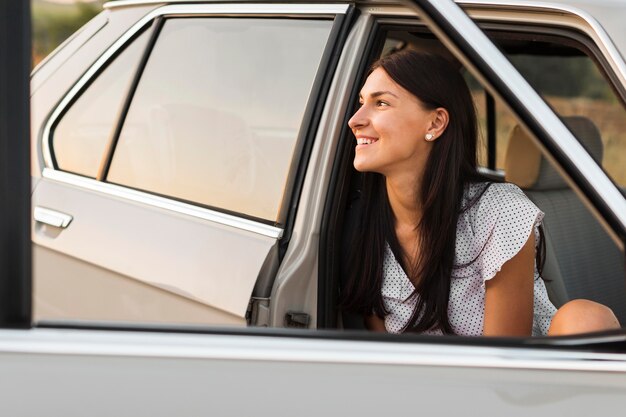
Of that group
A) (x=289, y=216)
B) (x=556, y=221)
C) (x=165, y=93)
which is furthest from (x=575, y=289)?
(x=165, y=93)

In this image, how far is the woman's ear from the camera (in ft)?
8.56

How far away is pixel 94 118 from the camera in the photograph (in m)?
2.96

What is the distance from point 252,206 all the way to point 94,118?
663 millimetres

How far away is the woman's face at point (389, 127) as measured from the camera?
98.8 inches

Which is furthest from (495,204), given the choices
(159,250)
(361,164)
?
(159,250)

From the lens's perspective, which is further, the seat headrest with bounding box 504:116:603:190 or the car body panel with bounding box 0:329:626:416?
the seat headrest with bounding box 504:116:603:190

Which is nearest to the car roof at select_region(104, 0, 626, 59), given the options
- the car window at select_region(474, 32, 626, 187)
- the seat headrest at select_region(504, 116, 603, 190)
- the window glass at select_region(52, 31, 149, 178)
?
the window glass at select_region(52, 31, 149, 178)

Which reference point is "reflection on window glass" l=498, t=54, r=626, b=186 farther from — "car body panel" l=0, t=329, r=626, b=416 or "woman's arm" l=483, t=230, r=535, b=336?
"car body panel" l=0, t=329, r=626, b=416

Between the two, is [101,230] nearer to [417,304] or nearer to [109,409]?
[417,304]

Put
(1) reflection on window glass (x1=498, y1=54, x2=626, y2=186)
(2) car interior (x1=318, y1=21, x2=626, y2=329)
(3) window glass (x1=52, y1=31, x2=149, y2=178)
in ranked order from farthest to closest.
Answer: (1) reflection on window glass (x1=498, y1=54, x2=626, y2=186) < (3) window glass (x1=52, y1=31, x2=149, y2=178) < (2) car interior (x1=318, y1=21, x2=626, y2=329)

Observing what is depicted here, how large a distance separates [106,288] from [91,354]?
39.9 inches

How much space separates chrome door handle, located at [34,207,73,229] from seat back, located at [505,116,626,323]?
1699 mm

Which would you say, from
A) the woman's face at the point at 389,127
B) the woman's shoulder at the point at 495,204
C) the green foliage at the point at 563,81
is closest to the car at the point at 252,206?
the woman's face at the point at 389,127

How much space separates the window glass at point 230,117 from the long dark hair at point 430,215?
26 cm
